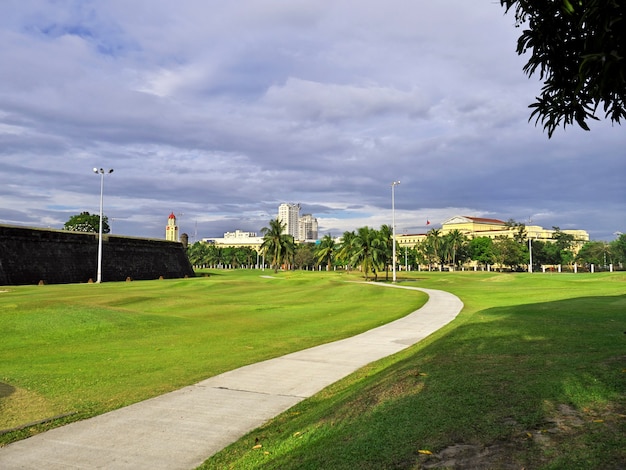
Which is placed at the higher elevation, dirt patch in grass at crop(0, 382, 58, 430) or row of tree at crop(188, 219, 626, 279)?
row of tree at crop(188, 219, 626, 279)

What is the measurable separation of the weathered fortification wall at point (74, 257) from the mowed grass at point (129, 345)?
36734 mm

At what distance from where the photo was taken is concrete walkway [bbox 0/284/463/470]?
6.12 meters

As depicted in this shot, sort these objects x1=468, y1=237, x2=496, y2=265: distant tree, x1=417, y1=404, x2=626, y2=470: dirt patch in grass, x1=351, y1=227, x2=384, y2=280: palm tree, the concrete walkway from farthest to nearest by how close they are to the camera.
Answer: x1=468, y1=237, x2=496, y2=265: distant tree, x1=351, y1=227, x2=384, y2=280: palm tree, the concrete walkway, x1=417, y1=404, x2=626, y2=470: dirt patch in grass

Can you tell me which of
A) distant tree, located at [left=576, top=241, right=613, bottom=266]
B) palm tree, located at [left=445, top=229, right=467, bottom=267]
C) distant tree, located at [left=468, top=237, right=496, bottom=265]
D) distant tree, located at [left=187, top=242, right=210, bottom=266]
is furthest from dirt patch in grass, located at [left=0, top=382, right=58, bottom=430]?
distant tree, located at [left=187, top=242, right=210, bottom=266]

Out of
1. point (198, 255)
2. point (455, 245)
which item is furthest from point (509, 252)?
point (198, 255)

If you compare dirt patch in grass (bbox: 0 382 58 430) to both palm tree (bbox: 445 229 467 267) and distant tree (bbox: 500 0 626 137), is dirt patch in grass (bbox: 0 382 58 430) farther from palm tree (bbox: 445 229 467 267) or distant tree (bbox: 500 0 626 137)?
palm tree (bbox: 445 229 467 267)

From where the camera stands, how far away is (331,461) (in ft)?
16.9

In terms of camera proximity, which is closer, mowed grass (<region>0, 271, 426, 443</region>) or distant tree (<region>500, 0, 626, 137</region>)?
distant tree (<region>500, 0, 626, 137</region>)

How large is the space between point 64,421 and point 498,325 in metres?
13.3

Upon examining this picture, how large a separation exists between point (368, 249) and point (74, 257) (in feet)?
134

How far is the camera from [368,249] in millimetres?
69250

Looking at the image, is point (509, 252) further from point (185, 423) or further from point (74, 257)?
point (185, 423)

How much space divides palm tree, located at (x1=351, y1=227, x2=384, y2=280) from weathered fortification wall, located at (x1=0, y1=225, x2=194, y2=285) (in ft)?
115

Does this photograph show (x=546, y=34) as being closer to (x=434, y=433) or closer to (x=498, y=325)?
(x=434, y=433)
